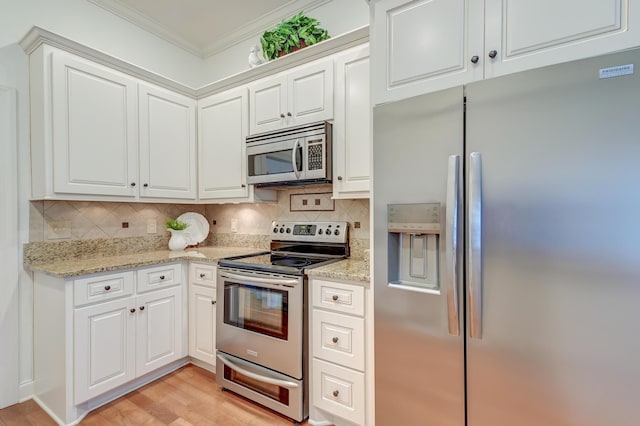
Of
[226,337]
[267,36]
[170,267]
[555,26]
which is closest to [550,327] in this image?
[555,26]

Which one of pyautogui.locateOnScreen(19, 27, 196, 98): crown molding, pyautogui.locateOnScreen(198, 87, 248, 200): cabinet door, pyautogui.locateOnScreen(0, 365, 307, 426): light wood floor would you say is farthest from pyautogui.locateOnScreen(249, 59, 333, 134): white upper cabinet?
pyautogui.locateOnScreen(0, 365, 307, 426): light wood floor

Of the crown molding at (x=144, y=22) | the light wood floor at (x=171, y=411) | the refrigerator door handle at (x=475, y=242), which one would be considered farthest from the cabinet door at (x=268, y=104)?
the light wood floor at (x=171, y=411)

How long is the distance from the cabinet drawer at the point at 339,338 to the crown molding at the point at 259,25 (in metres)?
2.45

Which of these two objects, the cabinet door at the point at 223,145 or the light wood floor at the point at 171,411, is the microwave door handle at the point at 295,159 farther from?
the light wood floor at the point at 171,411

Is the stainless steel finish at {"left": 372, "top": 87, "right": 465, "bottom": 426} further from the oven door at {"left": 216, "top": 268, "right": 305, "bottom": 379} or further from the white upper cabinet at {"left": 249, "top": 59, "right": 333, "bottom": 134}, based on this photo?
the white upper cabinet at {"left": 249, "top": 59, "right": 333, "bottom": 134}

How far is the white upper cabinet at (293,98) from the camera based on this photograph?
2.14 metres

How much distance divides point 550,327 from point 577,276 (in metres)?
0.20

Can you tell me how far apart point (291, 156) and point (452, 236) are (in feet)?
4.42

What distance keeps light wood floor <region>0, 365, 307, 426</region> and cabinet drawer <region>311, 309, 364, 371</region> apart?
54 centimetres

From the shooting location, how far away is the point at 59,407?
1850 mm

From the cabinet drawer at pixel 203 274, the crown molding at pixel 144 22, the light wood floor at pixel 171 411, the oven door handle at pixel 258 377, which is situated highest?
the crown molding at pixel 144 22

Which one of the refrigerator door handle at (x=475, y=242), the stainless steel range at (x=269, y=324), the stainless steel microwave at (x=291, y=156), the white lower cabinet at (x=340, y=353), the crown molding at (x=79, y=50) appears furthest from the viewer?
the stainless steel microwave at (x=291, y=156)

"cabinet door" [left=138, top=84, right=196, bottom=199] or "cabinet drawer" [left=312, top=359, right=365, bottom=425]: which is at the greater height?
"cabinet door" [left=138, top=84, right=196, bottom=199]

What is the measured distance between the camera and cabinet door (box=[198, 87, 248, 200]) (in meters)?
2.60
